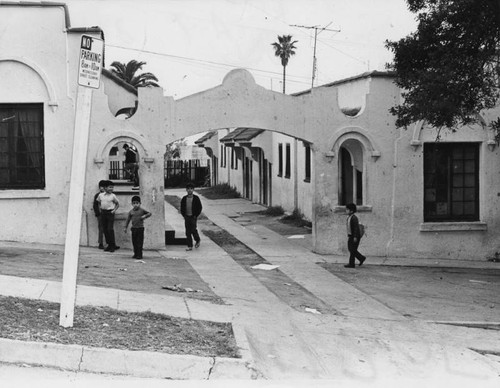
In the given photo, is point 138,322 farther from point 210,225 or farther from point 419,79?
point 210,225

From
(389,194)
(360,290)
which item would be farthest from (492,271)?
(360,290)

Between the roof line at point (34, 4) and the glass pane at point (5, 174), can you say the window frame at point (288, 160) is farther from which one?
the glass pane at point (5, 174)

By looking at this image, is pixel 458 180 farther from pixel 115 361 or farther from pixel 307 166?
pixel 115 361

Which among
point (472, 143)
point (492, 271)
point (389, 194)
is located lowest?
point (492, 271)

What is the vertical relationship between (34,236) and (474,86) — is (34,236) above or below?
below

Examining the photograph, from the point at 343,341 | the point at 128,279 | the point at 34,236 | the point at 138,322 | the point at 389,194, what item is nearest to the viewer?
the point at 138,322

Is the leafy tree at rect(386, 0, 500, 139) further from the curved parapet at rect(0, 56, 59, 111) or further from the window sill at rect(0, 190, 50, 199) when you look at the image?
the window sill at rect(0, 190, 50, 199)

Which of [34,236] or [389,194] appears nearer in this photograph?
[34,236]

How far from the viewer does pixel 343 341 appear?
982 centimetres

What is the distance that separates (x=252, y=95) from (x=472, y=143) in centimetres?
576

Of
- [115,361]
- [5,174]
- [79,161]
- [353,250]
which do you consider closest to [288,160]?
[353,250]

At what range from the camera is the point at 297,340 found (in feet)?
31.7

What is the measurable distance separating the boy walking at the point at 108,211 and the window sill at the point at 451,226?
7.58 meters

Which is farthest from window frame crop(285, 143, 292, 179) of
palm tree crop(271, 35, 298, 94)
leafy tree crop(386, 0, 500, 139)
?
palm tree crop(271, 35, 298, 94)
